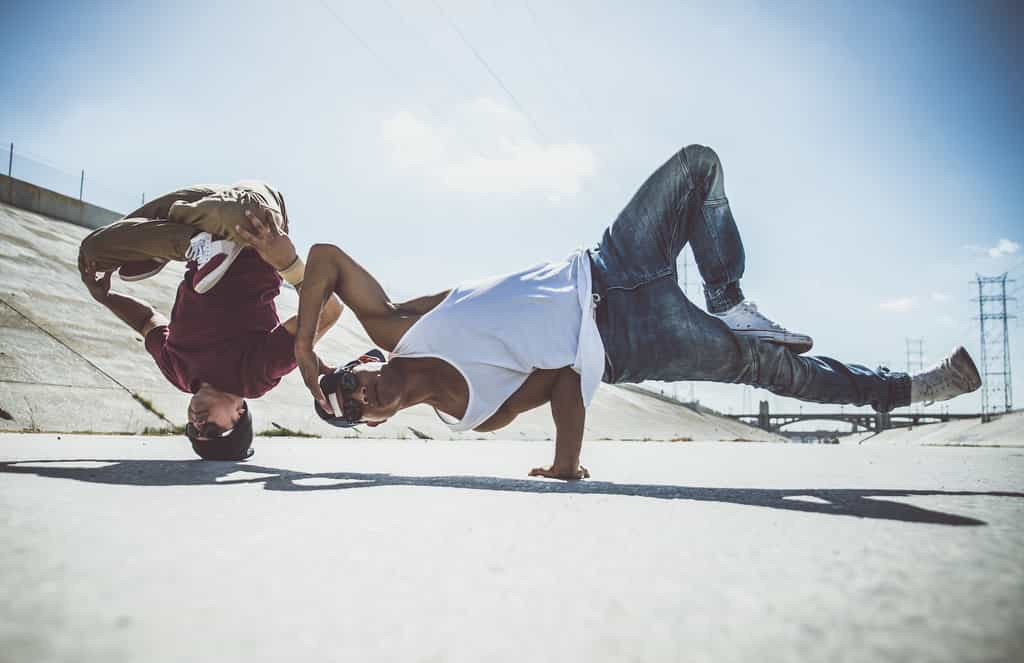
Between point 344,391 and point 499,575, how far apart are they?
166 cm

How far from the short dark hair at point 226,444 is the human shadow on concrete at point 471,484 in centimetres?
43

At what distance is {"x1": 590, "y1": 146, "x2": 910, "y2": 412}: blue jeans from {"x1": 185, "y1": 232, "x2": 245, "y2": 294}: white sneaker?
1.74m

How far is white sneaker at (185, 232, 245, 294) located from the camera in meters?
2.79

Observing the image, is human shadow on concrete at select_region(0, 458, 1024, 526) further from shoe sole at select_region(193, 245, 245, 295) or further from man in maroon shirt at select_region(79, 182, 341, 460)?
shoe sole at select_region(193, 245, 245, 295)

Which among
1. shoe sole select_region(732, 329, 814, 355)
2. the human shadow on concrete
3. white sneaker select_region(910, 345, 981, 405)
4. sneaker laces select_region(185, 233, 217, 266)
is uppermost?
sneaker laces select_region(185, 233, 217, 266)

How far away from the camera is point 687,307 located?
2.63 metres

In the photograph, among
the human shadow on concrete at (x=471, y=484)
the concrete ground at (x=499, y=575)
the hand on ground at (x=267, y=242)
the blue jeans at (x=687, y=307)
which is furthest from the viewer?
the hand on ground at (x=267, y=242)

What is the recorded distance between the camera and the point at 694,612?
28.8 inches

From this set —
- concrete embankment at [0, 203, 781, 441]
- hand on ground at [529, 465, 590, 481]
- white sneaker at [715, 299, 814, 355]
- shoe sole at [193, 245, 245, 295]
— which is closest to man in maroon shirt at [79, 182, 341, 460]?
shoe sole at [193, 245, 245, 295]

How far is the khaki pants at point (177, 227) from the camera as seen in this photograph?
2777mm

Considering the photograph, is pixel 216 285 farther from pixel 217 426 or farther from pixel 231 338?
pixel 217 426

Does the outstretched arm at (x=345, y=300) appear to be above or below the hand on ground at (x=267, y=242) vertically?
below

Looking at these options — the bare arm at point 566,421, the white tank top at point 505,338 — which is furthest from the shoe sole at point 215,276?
the bare arm at point 566,421

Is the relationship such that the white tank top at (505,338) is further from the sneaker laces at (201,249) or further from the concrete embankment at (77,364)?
the concrete embankment at (77,364)
